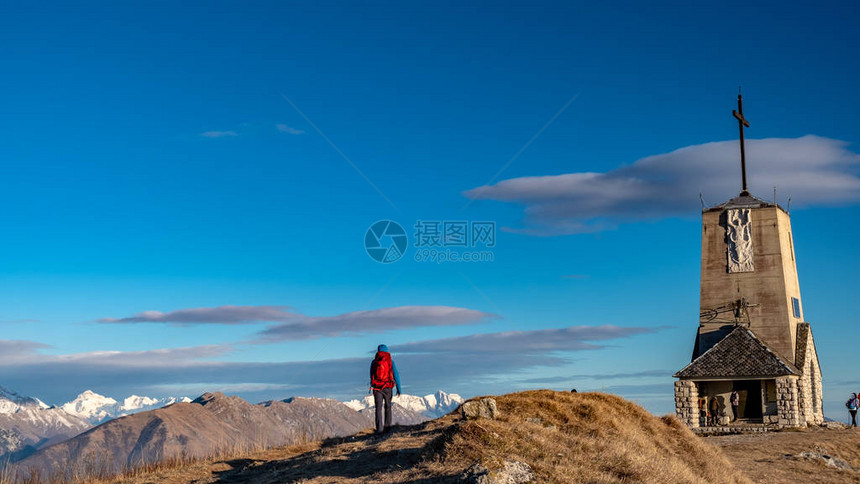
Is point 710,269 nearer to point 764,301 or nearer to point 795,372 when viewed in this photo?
point 764,301

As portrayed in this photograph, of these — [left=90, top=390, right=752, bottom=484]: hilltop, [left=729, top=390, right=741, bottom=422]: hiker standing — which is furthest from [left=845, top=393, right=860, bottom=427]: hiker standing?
[left=90, top=390, right=752, bottom=484]: hilltop

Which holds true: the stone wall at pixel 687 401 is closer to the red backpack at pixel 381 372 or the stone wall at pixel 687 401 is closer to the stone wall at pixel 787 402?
the stone wall at pixel 787 402

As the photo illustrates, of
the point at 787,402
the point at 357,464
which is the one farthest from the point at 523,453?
the point at 787,402

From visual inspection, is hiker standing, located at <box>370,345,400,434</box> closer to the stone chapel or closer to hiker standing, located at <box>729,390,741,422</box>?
the stone chapel

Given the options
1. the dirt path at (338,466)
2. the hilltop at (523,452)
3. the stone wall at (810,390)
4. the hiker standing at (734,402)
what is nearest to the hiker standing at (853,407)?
the stone wall at (810,390)

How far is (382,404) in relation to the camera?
80.3 ft

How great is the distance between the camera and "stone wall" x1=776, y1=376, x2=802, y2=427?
41656 mm

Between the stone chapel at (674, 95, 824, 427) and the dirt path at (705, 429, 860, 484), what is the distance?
3914 millimetres

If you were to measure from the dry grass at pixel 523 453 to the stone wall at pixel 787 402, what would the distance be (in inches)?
729

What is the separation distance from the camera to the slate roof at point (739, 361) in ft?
141

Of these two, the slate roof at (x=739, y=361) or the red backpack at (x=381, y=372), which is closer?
the red backpack at (x=381, y=372)

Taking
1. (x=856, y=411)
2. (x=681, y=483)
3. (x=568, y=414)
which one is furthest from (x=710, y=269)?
(x=681, y=483)

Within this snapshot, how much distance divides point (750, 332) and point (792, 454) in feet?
54.3

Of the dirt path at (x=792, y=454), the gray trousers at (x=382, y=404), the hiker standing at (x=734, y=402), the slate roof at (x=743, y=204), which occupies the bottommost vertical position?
the dirt path at (x=792, y=454)
